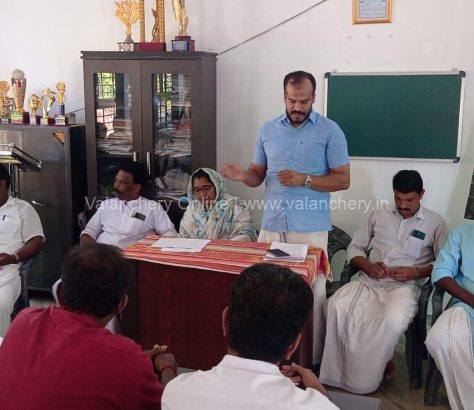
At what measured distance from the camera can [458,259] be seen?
3.08m

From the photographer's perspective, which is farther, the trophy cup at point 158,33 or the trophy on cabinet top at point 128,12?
the trophy on cabinet top at point 128,12

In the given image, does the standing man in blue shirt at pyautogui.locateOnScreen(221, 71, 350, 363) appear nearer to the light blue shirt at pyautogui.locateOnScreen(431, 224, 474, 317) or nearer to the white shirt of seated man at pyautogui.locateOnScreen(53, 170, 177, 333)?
the light blue shirt at pyautogui.locateOnScreen(431, 224, 474, 317)

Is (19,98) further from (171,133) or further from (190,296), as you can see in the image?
(190,296)

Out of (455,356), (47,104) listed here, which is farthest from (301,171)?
(47,104)

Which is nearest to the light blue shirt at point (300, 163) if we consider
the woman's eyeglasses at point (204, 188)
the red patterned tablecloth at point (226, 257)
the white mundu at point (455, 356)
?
the red patterned tablecloth at point (226, 257)

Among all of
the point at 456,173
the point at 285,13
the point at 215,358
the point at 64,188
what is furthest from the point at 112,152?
the point at 456,173

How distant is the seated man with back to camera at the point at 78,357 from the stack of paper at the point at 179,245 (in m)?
1.42

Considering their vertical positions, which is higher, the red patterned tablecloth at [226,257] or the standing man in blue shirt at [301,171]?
the standing man in blue shirt at [301,171]

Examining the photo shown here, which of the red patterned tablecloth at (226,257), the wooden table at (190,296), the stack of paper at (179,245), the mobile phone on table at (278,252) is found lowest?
the wooden table at (190,296)

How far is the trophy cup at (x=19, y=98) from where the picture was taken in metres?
4.41

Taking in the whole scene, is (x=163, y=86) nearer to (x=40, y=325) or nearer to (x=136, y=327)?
(x=136, y=327)

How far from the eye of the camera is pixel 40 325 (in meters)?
1.53

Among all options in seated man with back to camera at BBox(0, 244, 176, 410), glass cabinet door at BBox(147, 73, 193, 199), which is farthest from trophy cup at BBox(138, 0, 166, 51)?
seated man with back to camera at BBox(0, 244, 176, 410)

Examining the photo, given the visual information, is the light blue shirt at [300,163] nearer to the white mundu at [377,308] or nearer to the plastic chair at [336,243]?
the white mundu at [377,308]
